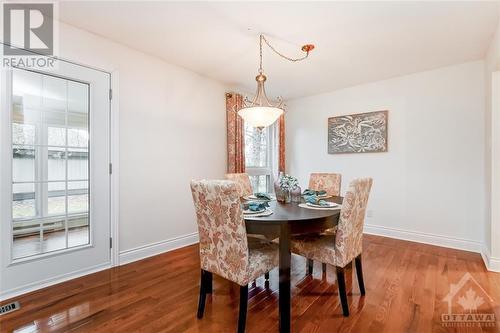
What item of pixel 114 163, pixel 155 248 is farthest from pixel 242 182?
pixel 114 163

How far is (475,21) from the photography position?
89.0 inches

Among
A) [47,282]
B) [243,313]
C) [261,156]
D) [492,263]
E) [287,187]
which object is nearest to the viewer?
[243,313]

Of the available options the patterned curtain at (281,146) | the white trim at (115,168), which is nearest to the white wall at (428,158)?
the patterned curtain at (281,146)

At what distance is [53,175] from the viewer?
2.27 metres

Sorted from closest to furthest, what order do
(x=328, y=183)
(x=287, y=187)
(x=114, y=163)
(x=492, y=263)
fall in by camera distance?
(x=287, y=187), (x=492, y=263), (x=114, y=163), (x=328, y=183)

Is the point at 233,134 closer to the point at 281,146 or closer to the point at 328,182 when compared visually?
the point at 281,146

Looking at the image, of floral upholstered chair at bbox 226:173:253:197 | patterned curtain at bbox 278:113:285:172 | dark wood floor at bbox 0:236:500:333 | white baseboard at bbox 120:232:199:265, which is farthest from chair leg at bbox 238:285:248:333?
patterned curtain at bbox 278:113:285:172

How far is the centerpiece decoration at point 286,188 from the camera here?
236 cm

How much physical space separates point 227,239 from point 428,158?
10.7 feet

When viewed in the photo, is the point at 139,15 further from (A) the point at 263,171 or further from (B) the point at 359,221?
(A) the point at 263,171

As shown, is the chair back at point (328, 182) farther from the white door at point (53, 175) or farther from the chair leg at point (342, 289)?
the white door at point (53, 175)

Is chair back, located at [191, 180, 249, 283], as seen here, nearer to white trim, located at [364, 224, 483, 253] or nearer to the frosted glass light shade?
the frosted glass light shade

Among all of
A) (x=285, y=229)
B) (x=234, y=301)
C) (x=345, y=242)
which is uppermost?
A: (x=285, y=229)

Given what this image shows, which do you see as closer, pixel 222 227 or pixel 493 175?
pixel 222 227
